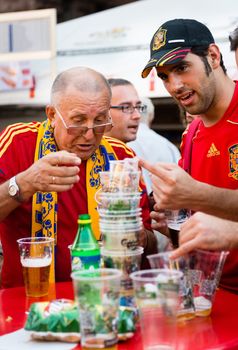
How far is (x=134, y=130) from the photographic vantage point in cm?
523

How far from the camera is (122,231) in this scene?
215 cm

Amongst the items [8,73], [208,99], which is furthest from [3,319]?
[8,73]

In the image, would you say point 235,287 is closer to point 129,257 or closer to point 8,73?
point 129,257

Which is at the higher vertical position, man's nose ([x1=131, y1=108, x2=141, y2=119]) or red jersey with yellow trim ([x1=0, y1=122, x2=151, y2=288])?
man's nose ([x1=131, y1=108, x2=141, y2=119])

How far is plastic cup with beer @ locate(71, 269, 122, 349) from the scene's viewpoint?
1.86 metres

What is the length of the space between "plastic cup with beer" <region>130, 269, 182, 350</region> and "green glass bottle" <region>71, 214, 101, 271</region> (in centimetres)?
26

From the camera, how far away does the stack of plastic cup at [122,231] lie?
7.07 feet

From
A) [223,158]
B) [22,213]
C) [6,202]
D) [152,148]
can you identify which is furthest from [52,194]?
[152,148]

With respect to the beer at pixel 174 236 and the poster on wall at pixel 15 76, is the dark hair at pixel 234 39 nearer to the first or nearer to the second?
the beer at pixel 174 236

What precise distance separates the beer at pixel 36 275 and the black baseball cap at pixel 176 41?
3.37 feet

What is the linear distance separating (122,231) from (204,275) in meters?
0.33

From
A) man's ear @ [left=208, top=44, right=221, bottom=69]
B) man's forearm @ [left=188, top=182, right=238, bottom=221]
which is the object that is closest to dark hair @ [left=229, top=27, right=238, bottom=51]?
man's ear @ [left=208, top=44, right=221, bottom=69]

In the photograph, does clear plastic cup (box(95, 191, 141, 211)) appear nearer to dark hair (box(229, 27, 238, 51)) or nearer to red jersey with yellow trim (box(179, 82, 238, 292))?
red jersey with yellow trim (box(179, 82, 238, 292))

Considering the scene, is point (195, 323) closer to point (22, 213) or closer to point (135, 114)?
point (22, 213)
